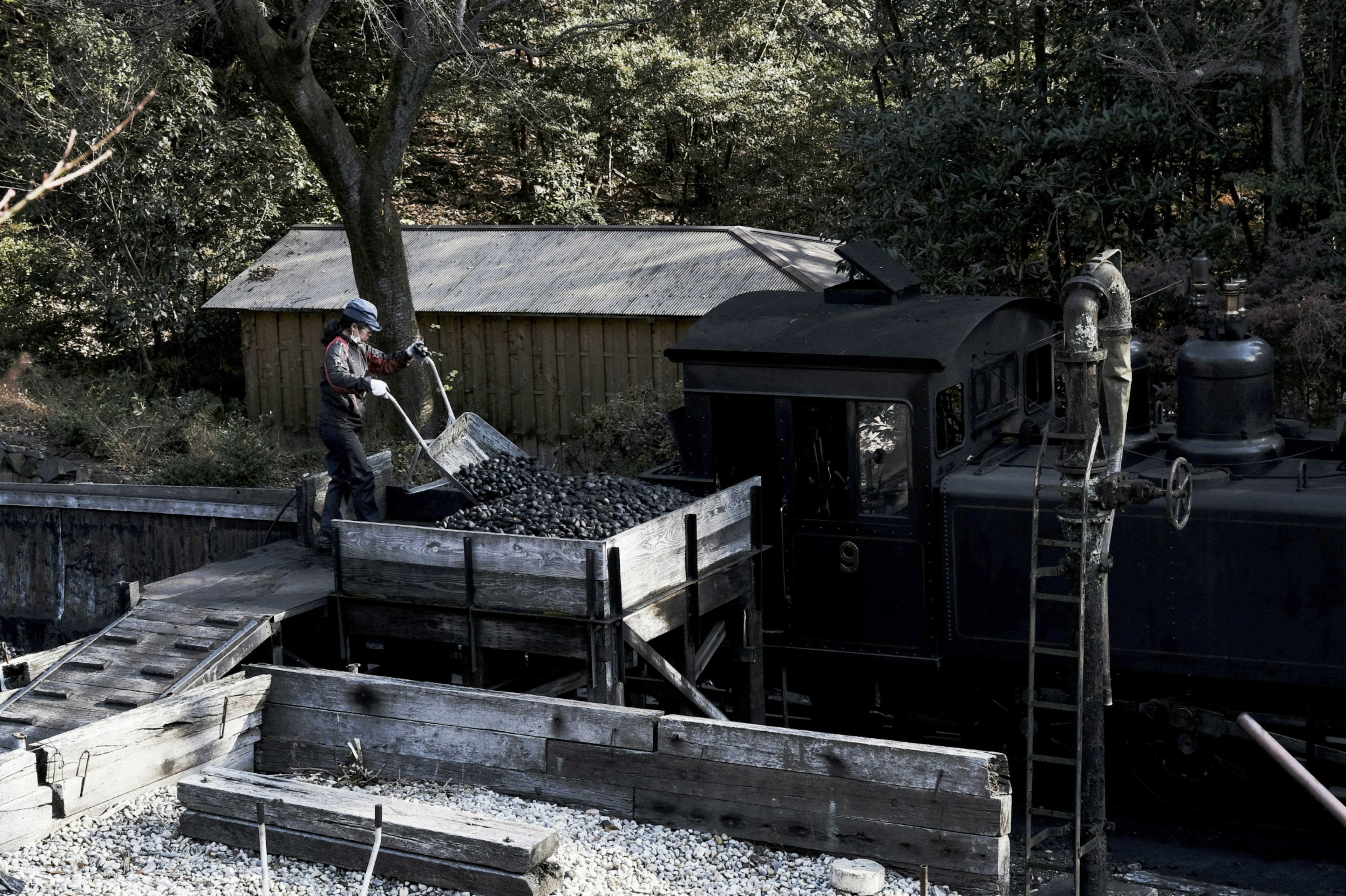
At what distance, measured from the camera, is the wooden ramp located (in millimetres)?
7473

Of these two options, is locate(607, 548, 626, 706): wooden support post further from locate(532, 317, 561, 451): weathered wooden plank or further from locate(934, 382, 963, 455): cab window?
locate(532, 317, 561, 451): weathered wooden plank

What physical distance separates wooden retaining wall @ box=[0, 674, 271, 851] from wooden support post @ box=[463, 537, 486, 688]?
124cm

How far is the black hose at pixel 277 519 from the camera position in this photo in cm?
1046

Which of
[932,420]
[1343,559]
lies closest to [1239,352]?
[1343,559]

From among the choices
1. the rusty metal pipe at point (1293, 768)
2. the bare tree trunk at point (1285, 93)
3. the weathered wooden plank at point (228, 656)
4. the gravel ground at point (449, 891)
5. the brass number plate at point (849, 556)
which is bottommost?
the gravel ground at point (449, 891)

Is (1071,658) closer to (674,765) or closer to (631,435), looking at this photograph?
(674,765)

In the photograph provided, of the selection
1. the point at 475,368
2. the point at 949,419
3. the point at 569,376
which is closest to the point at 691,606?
the point at 949,419

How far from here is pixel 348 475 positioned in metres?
9.52

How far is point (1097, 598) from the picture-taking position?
6.71 metres

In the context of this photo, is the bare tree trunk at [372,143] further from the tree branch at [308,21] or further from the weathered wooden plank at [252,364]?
the weathered wooden plank at [252,364]

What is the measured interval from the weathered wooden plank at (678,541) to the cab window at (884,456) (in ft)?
2.43

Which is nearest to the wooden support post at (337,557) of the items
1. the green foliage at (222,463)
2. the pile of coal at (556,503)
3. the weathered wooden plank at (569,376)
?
the pile of coal at (556,503)

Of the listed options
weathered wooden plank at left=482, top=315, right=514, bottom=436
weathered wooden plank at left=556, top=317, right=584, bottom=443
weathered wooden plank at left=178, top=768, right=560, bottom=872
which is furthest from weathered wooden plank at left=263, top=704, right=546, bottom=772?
weathered wooden plank at left=482, top=315, right=514, bottom=436

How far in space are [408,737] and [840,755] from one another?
233 centimetres
